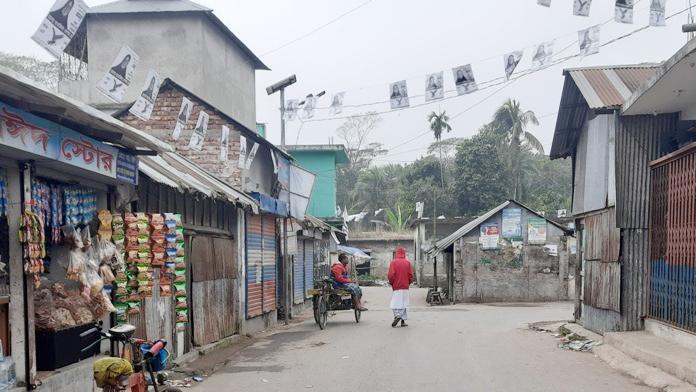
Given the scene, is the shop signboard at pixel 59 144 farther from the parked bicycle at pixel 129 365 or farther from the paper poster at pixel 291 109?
the paper poster at pixel 291 109

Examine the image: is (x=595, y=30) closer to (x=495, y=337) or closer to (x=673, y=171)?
(x=673, y=171)

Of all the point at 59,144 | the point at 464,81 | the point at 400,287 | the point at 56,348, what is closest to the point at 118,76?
the point at 59,144

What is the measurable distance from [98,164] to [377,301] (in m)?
22.6

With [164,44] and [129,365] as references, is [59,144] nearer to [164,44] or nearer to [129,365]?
[129,365]

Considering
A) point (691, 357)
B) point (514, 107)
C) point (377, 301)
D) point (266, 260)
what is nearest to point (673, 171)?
point (691, 357)

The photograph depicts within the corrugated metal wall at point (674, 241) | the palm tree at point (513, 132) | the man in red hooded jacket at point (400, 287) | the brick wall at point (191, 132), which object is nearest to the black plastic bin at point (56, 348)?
the corrugated metal wall at point (674, 241)

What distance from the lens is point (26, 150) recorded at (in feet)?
19.1

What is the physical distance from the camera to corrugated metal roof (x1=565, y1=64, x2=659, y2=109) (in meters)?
11.8

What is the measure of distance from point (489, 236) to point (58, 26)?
75.0 ft

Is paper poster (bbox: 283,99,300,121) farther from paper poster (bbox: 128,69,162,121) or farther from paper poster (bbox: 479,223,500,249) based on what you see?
paper poster (bbox: 479,223,500,249)

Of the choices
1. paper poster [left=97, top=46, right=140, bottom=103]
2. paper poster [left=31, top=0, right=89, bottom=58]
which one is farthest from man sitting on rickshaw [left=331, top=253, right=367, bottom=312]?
paper poster [left=31, top=0, right=89, bottom=58]

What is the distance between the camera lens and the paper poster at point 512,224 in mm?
27531

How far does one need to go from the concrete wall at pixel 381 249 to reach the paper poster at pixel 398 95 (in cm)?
3091

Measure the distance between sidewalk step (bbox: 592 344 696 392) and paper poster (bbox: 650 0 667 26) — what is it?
18.3ft
